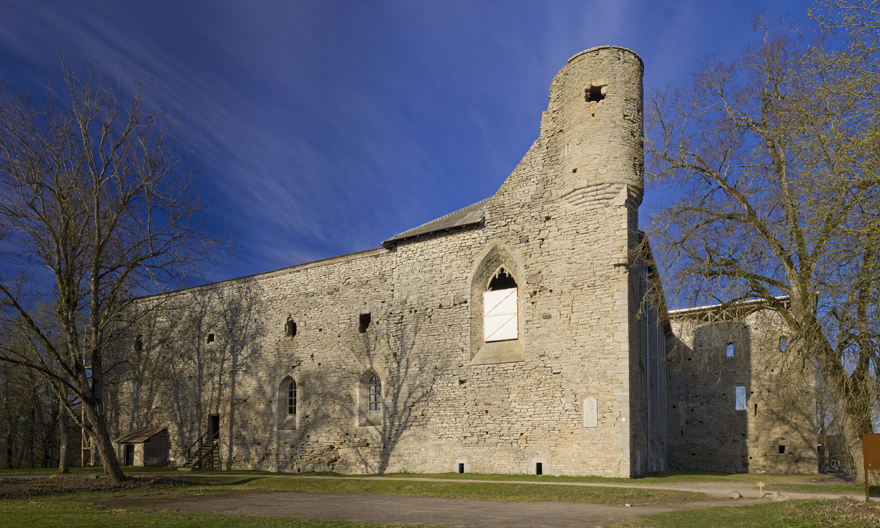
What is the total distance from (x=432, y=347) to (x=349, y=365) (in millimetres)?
3651

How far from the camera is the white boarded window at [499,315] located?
18.3 m

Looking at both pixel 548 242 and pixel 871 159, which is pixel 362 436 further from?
pixel 871 159

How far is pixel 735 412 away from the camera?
1032 inches

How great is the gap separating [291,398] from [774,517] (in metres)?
17.8

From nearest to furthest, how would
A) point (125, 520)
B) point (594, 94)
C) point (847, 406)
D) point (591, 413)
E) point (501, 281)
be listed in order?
point (125, 520)
point (847, 406)
point (591, 413)
point (594, 94)
point (501, 281)

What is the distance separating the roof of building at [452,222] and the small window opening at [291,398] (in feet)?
21.9

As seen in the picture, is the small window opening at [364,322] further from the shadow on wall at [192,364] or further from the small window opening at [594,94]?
the small window opening at [594,94]

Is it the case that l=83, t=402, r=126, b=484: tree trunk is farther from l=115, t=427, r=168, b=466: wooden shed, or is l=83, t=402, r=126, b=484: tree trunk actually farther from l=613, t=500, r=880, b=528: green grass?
l=613, t=500, r=880, b=528: green grass

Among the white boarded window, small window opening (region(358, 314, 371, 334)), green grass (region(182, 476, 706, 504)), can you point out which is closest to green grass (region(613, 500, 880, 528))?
green grass (region(182, 476, 706, 504))

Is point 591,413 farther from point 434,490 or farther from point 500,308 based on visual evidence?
point 434,490

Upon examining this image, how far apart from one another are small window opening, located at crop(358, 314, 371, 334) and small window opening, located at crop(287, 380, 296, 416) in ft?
12.8

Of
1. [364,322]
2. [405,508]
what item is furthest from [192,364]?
[405,508]

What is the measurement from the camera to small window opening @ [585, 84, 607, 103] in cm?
1764

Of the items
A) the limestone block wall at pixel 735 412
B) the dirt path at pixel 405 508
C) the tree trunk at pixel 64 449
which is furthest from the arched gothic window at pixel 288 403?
the limestone block wall at pixel 735 412
